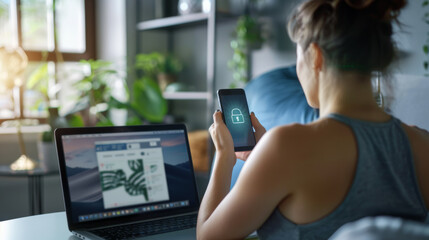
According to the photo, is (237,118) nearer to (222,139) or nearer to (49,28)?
(222,139)

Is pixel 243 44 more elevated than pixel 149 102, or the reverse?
pixel 243 44

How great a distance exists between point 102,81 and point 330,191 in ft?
7.40

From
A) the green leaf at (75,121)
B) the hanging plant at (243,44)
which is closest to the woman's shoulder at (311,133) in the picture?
the green leaf at (75,121)

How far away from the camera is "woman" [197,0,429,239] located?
71 cm

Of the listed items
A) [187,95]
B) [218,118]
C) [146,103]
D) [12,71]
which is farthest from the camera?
[187,95]

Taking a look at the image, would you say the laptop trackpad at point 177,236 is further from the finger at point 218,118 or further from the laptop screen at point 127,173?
the finger at point 218,118

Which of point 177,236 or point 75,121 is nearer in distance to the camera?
point 177,236

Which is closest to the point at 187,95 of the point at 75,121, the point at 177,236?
the point at 75,121

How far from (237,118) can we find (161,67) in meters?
2.12

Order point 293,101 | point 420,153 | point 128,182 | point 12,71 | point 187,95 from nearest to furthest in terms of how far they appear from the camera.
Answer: point 420,153
point 128,182
point 293,101
point 12,71
point 187,95

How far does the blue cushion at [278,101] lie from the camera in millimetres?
1563

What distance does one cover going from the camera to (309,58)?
79cm

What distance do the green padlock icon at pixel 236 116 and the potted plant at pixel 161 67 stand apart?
2.08 metres

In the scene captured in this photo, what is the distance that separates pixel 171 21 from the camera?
2.93m
